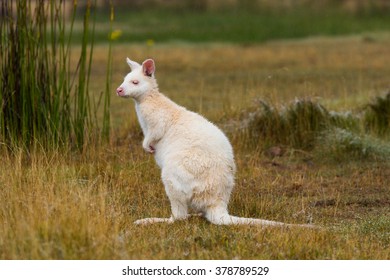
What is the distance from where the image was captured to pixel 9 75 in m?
10.7

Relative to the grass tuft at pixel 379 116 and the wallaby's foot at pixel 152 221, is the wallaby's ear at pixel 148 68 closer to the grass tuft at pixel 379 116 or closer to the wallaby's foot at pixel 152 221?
the wallaby's foot at pixel 152 221

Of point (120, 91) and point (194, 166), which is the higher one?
point (120, 91)

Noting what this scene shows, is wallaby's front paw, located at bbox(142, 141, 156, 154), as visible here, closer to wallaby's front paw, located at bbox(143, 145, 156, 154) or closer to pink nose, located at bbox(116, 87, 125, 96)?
wallaby's front paw, located at bbox(143, 145, 156, 154)

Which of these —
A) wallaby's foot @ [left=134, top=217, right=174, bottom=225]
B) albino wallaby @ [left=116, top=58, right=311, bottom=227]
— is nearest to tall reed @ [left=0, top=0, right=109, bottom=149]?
albino wallaby @ [left=116, top=58, right=311, bottom=227]

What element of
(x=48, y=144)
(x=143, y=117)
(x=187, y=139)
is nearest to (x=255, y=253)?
(x=187, y=139)

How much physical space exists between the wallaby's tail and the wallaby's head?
53.4 inches

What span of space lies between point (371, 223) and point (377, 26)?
33.1 meters

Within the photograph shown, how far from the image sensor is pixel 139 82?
8602 mm

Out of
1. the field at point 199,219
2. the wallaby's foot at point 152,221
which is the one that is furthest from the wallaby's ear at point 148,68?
the wallaby's foot at point 152,221

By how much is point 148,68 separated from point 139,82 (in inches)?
6.1

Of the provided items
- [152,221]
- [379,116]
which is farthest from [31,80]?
[379,116]

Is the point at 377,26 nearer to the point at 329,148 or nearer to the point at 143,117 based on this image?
the point at 329,148

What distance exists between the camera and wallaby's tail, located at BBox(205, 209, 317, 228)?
25.6 feet

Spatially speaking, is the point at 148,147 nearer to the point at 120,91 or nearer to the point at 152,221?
the point at 120,91
